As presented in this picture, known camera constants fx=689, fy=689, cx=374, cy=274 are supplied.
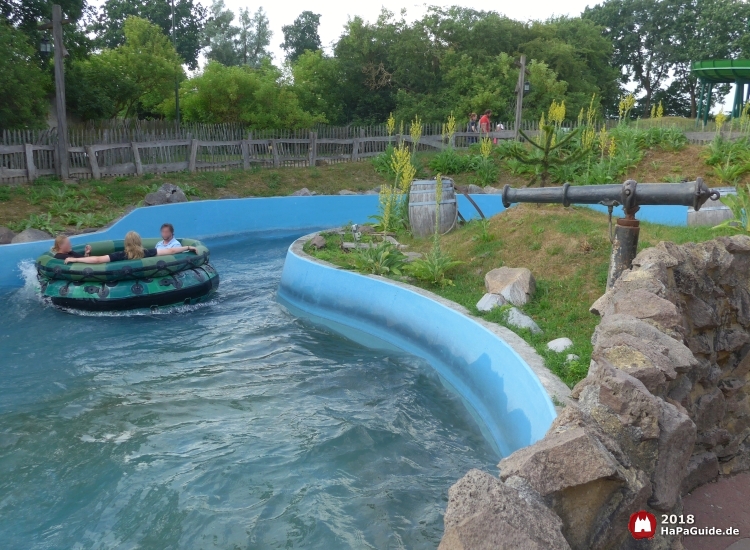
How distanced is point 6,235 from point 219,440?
8.27 m

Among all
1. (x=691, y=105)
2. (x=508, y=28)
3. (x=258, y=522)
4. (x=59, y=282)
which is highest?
(x=508, y=28)

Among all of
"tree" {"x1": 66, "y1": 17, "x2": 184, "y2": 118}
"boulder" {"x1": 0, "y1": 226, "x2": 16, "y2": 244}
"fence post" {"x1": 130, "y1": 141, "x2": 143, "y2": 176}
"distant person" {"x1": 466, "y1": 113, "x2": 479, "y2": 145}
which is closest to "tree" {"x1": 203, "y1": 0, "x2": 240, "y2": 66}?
"tree" {"x1": 66, "y1": 17, "x2": 184, "y2": 118}

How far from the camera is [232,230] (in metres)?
15.0

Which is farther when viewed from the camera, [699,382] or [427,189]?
[427,189]

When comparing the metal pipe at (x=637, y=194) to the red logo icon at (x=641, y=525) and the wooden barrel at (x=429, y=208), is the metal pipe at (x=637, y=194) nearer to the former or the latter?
the red logo icon at (x=641, y=525)

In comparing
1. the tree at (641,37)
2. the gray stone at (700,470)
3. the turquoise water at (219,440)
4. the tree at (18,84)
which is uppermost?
the tree at (641,37)

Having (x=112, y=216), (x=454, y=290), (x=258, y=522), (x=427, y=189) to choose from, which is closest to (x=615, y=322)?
(x=258, y=522)

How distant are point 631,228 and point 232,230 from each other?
10727 millimetres

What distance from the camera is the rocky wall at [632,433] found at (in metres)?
2.23

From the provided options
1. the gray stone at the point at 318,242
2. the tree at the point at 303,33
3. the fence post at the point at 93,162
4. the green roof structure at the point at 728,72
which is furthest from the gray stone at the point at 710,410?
the tree at the point at 303,33

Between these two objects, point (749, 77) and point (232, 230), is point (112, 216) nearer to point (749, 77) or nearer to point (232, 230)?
point (232, 230)

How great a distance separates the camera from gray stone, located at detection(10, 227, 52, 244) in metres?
11.5

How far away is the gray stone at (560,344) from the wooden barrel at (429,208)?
15.2 feet

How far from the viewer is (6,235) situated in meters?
11.6
